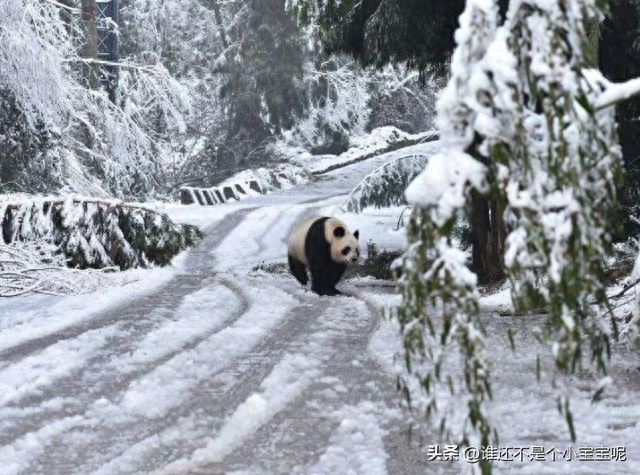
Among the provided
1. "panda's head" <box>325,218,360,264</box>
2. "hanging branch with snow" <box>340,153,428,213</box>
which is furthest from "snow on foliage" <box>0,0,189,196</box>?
"panda's head" <box>325,218,360,264</box>

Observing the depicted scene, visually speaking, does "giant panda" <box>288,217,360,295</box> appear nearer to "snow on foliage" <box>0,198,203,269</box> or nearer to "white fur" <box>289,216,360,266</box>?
"white fur" <box>289,216,360,266</box>

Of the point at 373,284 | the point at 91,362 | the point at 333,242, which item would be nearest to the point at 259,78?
the point at 373,284

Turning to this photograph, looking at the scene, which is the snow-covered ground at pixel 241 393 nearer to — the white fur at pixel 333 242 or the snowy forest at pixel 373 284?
the snowy forest at pixel 373 284

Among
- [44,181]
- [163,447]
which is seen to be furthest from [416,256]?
[44,181]

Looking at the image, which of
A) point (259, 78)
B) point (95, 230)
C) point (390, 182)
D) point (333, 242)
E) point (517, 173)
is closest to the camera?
point (517, 173)

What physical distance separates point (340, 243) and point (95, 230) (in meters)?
3.15

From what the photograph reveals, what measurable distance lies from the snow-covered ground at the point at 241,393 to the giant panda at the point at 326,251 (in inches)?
30.2

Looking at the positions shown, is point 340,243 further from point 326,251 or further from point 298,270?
point 298,270

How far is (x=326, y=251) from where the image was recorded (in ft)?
35.0

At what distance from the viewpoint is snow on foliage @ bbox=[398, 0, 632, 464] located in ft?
8.43

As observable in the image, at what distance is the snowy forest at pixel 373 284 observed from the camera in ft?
8.63

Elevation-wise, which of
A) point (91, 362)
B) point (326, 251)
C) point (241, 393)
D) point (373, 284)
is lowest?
point (373, 284)

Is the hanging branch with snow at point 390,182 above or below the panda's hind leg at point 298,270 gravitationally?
above

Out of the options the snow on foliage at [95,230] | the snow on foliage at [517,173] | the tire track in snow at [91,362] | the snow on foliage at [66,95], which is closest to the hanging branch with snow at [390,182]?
the snow on foliage at [95,230]
